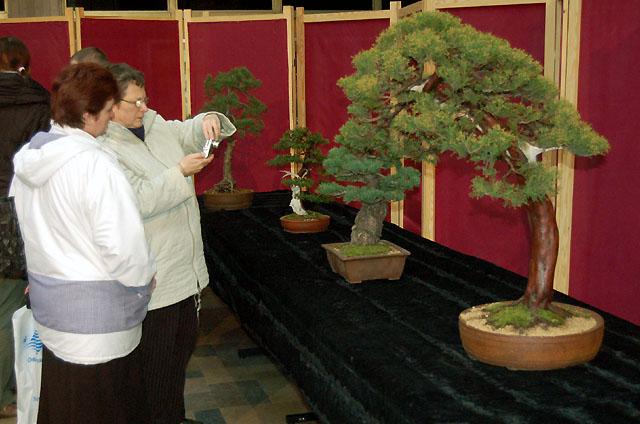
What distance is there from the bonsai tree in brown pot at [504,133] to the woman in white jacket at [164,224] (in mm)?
634

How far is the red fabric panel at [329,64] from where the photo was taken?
388 centimetres

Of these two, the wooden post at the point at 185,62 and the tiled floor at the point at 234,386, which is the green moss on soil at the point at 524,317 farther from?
the wooden post at the point at 185,62

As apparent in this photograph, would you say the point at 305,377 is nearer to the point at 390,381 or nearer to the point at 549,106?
the point at 390,381

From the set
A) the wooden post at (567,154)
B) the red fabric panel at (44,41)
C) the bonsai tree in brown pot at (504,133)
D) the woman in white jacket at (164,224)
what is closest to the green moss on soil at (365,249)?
the woman in white jacket at (164,224)

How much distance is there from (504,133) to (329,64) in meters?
2.69

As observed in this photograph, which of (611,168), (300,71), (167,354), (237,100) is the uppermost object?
(300,71)

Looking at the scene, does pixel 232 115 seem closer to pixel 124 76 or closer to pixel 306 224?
pixel 306 224

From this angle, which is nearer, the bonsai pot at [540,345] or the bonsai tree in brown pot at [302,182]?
the bonsai pot at [540,345]

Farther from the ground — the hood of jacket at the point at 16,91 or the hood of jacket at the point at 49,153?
the hood of jacket at the point at 16,91

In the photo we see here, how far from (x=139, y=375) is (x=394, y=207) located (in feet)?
6.34

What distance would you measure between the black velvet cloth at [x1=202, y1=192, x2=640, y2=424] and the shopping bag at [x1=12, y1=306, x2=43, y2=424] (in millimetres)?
727

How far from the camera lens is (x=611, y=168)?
2.28 m

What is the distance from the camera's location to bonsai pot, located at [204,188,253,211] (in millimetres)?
3867

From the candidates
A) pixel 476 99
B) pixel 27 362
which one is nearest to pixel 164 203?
pixel 27 362
